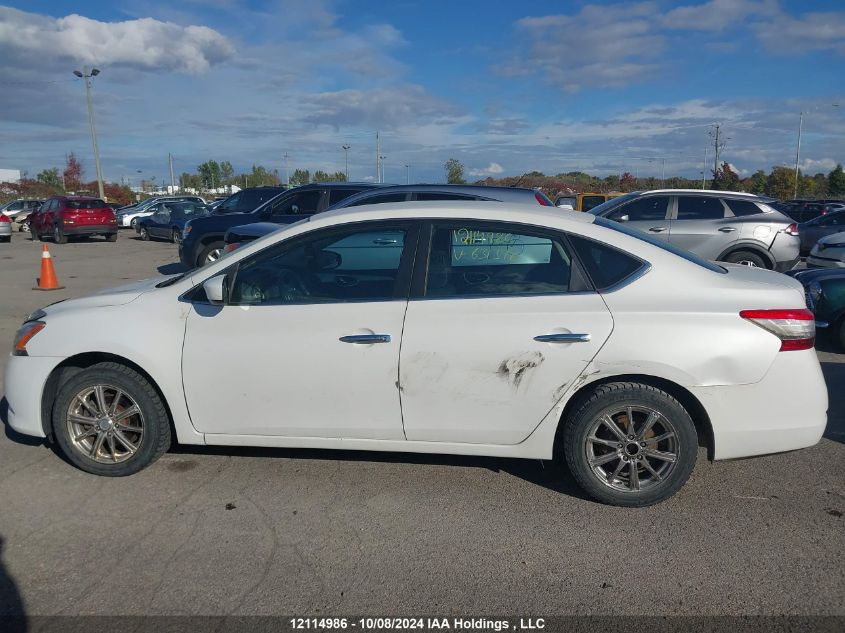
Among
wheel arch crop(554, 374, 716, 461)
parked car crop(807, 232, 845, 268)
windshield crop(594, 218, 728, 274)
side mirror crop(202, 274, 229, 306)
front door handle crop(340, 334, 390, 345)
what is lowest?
wheel arch crop(554, 374, 716, 461)

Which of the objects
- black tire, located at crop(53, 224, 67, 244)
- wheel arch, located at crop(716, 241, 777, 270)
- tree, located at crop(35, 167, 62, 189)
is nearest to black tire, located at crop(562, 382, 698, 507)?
wheel arch, located at crop(716, 241, 777, 270)

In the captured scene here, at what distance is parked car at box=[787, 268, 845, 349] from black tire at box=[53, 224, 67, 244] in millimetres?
23474

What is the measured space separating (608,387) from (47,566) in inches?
119

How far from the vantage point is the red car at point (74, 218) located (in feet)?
78.0

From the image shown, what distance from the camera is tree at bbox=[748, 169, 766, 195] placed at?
216 feet

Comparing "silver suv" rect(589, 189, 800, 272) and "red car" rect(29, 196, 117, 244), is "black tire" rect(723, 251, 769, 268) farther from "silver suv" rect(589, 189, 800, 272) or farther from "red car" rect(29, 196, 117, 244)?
"red car" rect(29, 196, 117, 244)

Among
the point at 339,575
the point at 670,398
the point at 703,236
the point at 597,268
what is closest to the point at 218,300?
the point at 339,575

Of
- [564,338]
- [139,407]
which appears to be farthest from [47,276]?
[564,338]

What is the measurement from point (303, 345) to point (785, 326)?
2.68 metres

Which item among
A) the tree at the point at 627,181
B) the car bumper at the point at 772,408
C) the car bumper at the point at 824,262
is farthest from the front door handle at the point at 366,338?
the tree at the point at 627,181

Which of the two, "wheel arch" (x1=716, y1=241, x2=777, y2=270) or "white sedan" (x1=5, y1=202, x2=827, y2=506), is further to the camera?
"wheel arch" (x1=716, y1=241, x2=777, y2=270)

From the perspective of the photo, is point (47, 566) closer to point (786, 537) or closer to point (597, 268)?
point (597, 268)

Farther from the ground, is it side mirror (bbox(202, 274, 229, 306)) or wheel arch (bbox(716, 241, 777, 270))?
side mirror (bbox(202, 274, 229, 306))

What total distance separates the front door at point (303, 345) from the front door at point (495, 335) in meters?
0.16
